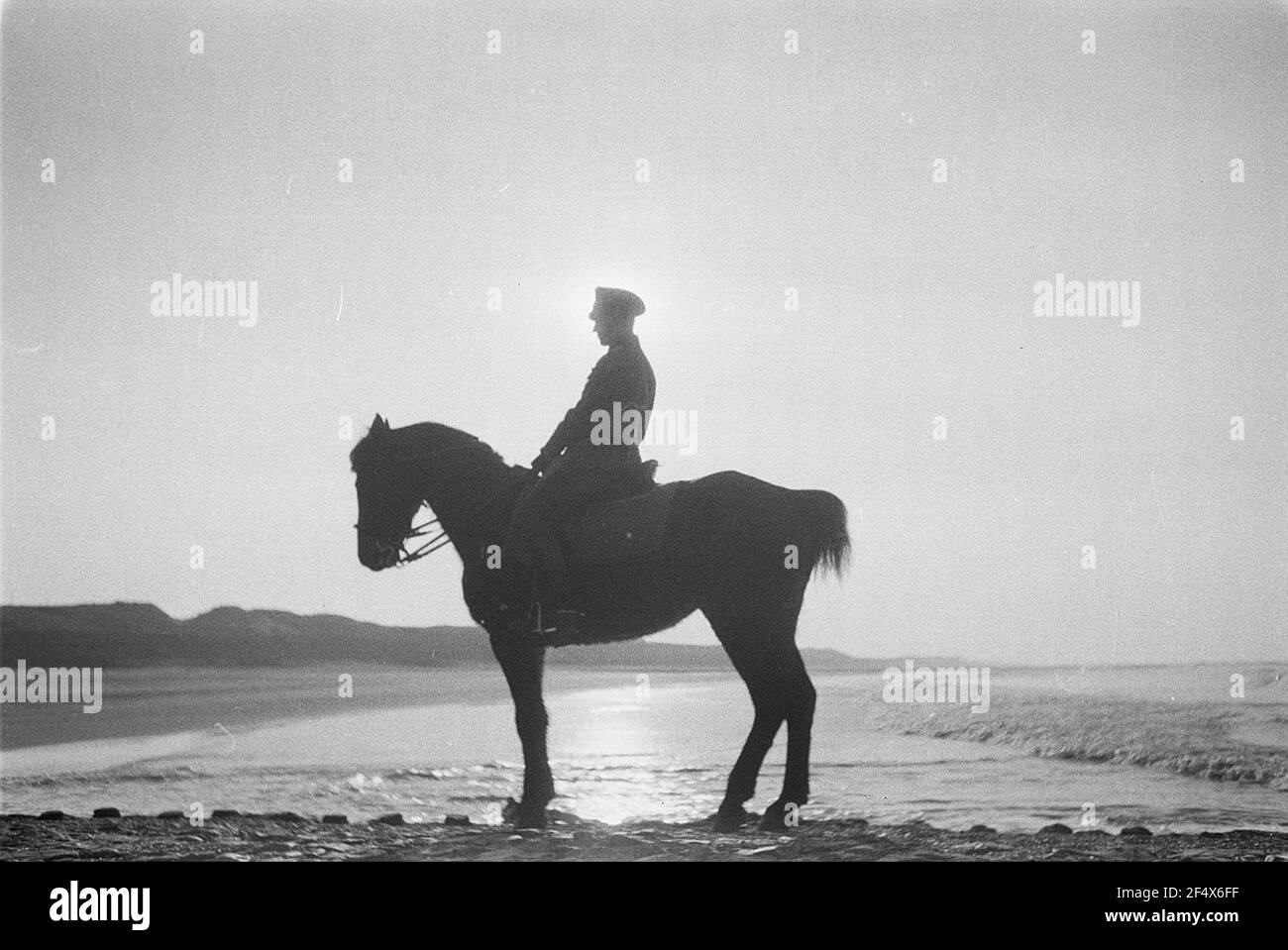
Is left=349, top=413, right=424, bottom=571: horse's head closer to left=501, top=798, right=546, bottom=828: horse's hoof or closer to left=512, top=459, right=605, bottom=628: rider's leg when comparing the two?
left=512, top=459, right=605, bottom=628: rider's leg

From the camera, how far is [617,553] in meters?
6.40

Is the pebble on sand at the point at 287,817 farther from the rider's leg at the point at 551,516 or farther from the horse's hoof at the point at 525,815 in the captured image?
the rider's leg at the point at 551,516

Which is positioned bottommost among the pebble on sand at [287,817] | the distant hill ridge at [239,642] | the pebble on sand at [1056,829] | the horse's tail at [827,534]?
the pebble on sand at [1056,829]

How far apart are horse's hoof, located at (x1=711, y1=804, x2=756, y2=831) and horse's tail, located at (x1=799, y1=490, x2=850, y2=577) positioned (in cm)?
124

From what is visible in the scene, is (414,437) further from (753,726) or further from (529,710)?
(753,726)

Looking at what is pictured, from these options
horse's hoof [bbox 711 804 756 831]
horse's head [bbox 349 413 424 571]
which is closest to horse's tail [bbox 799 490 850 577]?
horse's hoof [bbox 711 804 756 831]

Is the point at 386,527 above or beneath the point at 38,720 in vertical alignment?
above

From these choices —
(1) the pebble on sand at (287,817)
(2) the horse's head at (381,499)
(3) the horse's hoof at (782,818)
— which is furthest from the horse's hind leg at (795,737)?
(1) the pebble on sand at (287,817)

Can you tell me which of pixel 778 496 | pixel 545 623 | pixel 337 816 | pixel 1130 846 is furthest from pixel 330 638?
pixel 1130 846

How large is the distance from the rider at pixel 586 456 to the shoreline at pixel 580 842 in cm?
108

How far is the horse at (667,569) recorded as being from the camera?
6.36 metres
